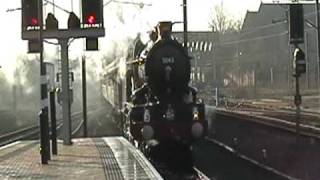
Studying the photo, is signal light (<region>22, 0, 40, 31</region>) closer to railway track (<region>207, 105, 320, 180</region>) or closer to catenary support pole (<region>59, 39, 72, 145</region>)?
catenary support pole (<region>59, 39, 72, 145</region>)

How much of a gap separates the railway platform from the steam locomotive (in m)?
0.74

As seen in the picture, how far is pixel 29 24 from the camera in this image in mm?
19281

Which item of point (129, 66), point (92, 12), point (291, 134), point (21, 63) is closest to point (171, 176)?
point (92, 12)

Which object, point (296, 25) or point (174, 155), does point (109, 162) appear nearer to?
point (174, 155)

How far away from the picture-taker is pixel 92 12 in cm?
1944

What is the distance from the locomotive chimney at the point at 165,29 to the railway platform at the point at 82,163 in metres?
3.38

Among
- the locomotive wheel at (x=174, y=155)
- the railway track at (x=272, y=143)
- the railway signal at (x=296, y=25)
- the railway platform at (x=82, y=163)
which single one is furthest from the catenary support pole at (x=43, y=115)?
the railway signal at (x=296, y=25)

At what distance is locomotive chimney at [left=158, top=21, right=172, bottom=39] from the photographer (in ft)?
61.3

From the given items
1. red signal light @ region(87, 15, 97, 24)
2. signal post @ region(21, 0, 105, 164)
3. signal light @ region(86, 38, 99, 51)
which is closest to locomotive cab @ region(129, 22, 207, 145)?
red signal light @ region(87, 15, 97, 24)

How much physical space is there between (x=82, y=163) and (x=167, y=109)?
2971 millimetres

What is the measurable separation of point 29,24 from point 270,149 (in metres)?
9.68

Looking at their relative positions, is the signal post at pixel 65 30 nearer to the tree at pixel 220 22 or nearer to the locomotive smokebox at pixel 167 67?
the locomotive smokebox at pixel 167 67

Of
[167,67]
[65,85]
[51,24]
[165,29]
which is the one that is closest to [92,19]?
[51,24]

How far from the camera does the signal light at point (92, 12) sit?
63.2 feet
